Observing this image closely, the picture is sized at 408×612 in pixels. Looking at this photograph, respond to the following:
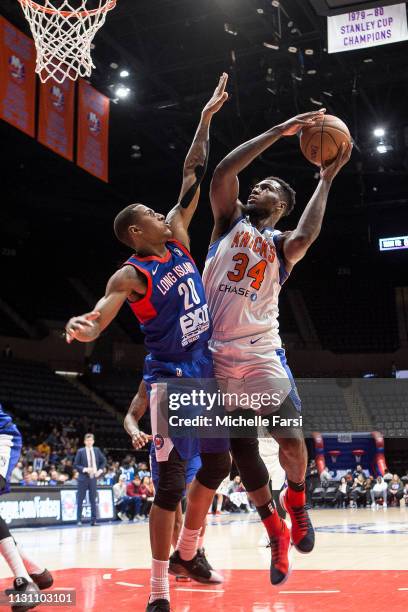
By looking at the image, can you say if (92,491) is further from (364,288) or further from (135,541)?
(364,288)

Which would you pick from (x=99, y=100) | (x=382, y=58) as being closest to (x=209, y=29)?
(x=99, y=100)

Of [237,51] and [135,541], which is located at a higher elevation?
[237,51]

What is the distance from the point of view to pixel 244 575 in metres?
5.31

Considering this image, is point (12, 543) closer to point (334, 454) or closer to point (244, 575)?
point (244, 575)

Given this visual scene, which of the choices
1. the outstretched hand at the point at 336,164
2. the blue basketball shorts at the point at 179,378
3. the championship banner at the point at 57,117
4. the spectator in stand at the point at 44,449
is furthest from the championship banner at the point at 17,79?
the spectator in stand at the point at 44,449

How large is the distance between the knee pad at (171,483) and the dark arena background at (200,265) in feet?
2.42

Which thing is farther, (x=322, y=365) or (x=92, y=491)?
(x=322, y=365)

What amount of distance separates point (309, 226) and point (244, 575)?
108 inches

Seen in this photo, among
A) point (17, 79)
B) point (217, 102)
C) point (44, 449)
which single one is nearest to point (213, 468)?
point (217, 102)

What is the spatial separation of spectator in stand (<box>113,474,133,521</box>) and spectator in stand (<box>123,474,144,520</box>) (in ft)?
0.28

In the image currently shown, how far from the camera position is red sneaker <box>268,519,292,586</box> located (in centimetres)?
392

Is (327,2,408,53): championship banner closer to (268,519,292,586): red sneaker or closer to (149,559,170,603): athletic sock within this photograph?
(268,519,292,586): red sneaker

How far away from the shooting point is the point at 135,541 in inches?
367

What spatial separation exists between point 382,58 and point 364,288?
16.1 metres
